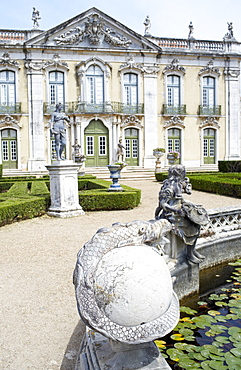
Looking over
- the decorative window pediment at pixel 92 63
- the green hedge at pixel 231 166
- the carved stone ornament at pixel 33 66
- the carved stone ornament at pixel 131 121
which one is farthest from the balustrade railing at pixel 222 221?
the carved stone ornament at pixel 33 66

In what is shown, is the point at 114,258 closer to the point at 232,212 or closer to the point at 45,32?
the point at 232,212

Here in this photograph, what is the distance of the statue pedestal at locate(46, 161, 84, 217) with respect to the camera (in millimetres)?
8305

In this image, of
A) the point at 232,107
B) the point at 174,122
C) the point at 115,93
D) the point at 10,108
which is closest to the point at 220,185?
the point at 174,122

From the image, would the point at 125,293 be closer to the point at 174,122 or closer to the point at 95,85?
the point at 95,85

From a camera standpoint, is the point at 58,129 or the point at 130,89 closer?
the point at 58,129

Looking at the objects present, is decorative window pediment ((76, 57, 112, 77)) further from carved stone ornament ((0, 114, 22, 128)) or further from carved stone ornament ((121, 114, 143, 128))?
carved stone ornament ((0, 114, 22, 128))

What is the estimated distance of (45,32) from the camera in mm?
20219

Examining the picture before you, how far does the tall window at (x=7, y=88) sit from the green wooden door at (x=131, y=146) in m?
6.89

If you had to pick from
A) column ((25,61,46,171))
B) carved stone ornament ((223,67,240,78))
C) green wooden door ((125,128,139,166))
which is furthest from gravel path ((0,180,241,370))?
carved stone ornament ((223,67,240,78))

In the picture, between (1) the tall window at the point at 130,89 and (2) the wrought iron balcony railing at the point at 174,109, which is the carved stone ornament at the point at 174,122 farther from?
(1) the tall window at the point at 130,89

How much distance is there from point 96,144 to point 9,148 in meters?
4.96

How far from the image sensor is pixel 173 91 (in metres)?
22.6

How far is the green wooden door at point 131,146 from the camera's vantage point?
863 inches

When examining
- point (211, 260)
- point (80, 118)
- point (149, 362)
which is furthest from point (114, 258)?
point (80, 118)
